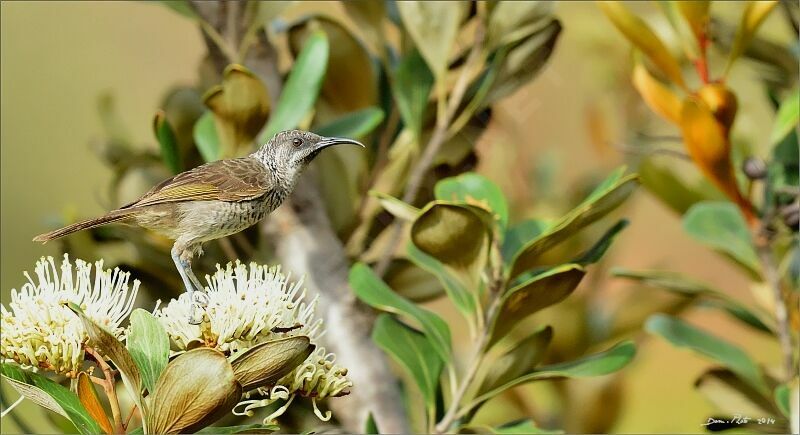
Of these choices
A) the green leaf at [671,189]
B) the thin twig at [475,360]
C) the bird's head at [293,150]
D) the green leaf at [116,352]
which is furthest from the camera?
the green leaf at [671,189]

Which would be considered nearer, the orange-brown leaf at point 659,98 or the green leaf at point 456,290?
the green leaf at point 456,290

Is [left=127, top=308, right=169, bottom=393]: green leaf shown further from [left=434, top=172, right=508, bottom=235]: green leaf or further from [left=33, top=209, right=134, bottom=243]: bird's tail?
[left=434, top=172, right=508, bottom=235]: green leaf

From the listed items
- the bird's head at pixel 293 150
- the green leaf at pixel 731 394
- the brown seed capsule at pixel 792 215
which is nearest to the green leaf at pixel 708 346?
the green leaf at pixel 731 394

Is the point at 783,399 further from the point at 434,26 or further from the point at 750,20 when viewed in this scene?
the point at 434,26

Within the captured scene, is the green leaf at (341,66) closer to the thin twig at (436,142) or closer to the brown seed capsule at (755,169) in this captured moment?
the thin twig at (436,142)

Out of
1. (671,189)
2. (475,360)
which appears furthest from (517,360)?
(671,189)

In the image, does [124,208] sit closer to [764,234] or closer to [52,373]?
[52,373]
